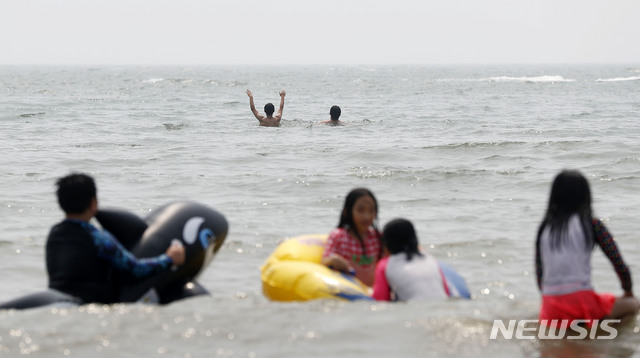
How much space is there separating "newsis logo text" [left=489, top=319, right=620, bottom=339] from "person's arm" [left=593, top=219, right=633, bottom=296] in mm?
252

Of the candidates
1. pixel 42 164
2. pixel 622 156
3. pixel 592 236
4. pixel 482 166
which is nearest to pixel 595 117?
pixel 622 156

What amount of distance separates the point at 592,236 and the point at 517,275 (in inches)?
93.1

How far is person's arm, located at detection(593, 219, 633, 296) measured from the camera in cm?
552

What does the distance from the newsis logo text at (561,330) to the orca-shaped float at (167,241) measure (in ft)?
6.40

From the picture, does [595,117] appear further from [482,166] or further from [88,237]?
[88,237]

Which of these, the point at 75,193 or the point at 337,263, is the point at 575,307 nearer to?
the point at 337,263

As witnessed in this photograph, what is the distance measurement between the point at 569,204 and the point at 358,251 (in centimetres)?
168

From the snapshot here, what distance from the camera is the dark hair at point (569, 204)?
5.40m

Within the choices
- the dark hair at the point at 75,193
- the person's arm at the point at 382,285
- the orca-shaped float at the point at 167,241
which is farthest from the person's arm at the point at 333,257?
the dark hair at the point at 75,193

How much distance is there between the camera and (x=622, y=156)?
626 inches

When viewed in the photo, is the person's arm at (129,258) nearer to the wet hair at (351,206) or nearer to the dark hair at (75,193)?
the dark hair at (75,193)

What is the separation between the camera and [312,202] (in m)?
11.4

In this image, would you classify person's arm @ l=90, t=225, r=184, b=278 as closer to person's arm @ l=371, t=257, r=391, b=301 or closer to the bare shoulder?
person's arm @ l=371, t=257, r=391, b=301

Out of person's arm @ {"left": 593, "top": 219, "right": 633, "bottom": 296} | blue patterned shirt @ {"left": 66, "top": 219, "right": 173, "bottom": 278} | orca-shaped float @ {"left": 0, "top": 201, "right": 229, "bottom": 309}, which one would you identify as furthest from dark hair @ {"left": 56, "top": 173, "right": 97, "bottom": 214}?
person's arm @ {"left": 593, "top": 219, "right": 633, "bottom": 296}
